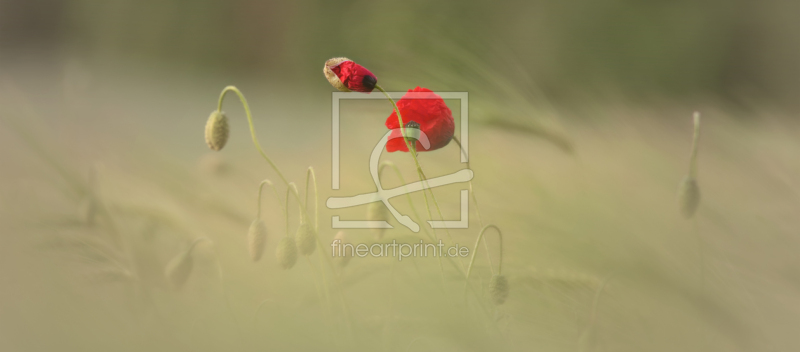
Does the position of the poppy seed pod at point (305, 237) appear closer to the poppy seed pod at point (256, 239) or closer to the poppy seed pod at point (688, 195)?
the poppy seed pod at point (256, 239)

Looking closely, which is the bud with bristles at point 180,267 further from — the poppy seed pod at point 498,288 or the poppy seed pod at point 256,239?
the poppy seed pod at point 498,288

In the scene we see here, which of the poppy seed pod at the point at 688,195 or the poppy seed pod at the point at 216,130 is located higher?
the poppy seed pod at the point at 216,130

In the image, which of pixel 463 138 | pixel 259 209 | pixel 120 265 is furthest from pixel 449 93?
pixel 120 265

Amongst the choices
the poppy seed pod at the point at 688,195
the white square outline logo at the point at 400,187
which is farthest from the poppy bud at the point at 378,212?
the poppy seed pod at the point at 688,195

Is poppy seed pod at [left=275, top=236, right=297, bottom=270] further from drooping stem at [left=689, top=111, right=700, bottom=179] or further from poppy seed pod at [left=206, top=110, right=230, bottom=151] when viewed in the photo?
drooping stem at [left=689, top=111, right=700, bottom=179]

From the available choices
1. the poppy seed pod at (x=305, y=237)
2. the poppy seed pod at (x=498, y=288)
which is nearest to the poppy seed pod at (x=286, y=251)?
the poppy seed pod at (x=305, y=237)

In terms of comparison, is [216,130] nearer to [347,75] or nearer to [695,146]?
[347,75]

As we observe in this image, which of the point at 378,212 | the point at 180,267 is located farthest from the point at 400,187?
the point at 180,267

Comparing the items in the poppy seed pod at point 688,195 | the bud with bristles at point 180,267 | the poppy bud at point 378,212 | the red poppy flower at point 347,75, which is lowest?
the bud with bristles at point 180,267
